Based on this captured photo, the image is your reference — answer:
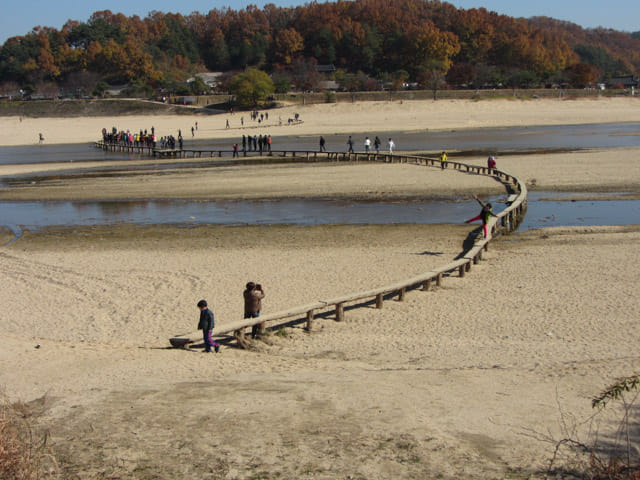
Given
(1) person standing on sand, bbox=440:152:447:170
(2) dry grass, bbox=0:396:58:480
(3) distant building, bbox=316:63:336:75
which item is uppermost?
(3) distant building, bbox=316:63:336:75

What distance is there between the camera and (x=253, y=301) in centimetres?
1163

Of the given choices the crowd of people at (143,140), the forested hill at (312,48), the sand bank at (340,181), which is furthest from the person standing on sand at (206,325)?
the forested hill at (312,48)

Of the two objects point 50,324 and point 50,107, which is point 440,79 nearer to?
point 50,107

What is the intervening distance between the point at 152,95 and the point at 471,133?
207 feet

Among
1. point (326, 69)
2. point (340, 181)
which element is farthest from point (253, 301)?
point (326, 69)

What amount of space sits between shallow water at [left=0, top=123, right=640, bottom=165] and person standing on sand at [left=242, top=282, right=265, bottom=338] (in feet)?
116

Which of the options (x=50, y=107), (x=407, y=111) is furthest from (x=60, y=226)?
(x=50, y=107)

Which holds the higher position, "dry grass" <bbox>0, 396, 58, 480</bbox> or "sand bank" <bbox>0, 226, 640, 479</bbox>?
"dry grass" <bbox>0, 396, 58, 480</bbox>

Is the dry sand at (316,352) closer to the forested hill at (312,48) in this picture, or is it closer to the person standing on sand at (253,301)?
the person standing on sand at (253,301)

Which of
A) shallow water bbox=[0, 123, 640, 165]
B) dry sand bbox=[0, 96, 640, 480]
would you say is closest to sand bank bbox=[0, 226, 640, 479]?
dry sand bbox=[0, 96, 640, 480]

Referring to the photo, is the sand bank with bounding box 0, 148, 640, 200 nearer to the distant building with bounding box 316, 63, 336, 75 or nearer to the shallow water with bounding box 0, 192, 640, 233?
the shallow water with bounding box 0, 192, 640, 233

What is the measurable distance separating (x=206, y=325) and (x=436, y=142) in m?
44.7

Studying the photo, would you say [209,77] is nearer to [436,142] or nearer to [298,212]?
[436,142]

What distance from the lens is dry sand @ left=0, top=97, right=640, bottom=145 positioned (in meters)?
71.7
